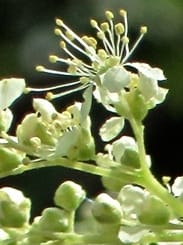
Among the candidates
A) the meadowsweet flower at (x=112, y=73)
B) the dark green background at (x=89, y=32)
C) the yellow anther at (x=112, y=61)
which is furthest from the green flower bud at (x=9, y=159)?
the dark green background at (x=89, y=32)

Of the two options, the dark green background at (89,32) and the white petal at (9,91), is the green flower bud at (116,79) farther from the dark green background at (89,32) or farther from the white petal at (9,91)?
the dark green background at (89,32)

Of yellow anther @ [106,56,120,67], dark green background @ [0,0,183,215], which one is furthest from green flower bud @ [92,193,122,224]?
dark green background @ [0,0,183,215]

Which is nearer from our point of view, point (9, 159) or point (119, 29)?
point (9, 159)

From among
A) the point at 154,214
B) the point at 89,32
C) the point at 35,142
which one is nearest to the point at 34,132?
the point at 35,142

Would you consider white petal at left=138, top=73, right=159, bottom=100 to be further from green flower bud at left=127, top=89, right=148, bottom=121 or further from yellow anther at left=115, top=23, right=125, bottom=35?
yellow anther at left=115, top=23, right=125, bottom=35

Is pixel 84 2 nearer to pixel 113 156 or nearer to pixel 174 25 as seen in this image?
pixel 174 25

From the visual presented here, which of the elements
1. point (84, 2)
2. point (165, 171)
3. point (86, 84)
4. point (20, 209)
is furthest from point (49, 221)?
point (84, 2)

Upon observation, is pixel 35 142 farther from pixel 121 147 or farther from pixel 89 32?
pixel 89 32
